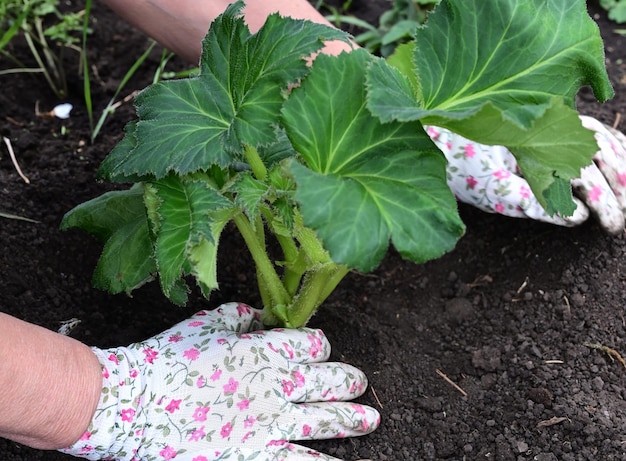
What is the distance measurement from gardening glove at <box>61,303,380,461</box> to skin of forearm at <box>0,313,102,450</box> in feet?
0.12

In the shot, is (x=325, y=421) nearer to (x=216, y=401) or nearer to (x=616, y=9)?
(x=216, y=401)

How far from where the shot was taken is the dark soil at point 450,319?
169 centimetres

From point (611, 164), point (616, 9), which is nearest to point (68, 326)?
point (611, 164)

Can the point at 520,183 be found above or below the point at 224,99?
below

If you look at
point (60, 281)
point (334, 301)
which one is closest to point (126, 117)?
point (60, 281)

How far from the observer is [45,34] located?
275cm

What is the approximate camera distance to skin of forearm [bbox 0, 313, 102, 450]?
1.42m

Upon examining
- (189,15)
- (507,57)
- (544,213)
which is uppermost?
(507,57)

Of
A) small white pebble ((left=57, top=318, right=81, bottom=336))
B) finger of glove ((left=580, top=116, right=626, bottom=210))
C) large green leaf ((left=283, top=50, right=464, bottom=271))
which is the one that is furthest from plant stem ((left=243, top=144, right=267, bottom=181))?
finger of glove ((left=580, top=116, right=626, bottom=210))

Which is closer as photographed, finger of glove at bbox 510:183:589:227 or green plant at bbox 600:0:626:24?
finger of glove at bbox 510:183:589:227

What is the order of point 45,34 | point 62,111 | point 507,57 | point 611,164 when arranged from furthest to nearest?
point 45,34 < point 62,111 < point 611,164 < point 507,57

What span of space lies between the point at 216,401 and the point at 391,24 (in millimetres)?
1763

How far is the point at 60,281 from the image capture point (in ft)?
6.33

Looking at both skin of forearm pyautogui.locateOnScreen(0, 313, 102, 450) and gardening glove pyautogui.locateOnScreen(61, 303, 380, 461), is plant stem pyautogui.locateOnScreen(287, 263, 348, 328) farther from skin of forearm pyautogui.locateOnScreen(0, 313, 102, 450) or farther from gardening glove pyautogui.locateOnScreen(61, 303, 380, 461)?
skin of forearm pyautogui.locateOnScreen(0, 313, 102, 450)
